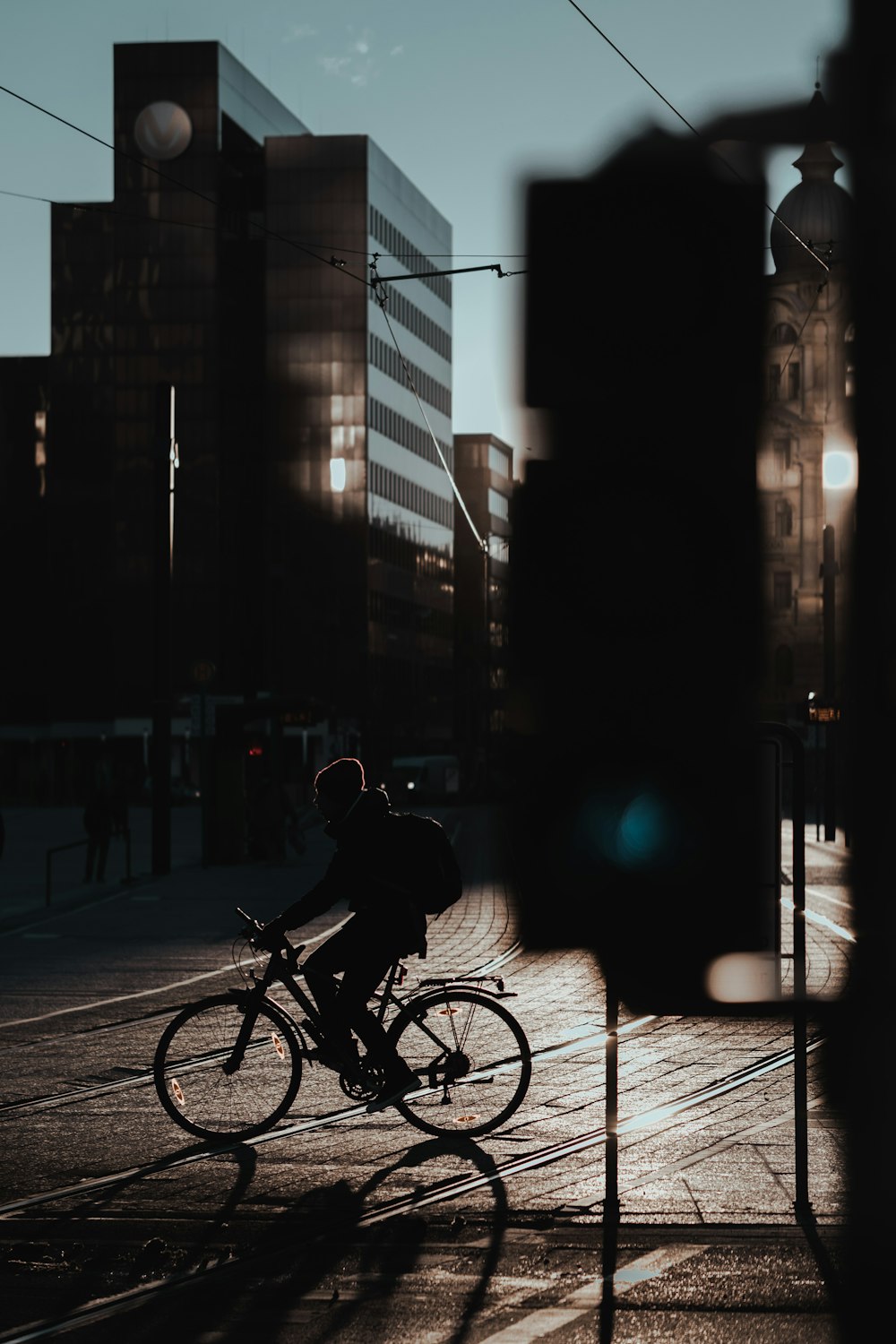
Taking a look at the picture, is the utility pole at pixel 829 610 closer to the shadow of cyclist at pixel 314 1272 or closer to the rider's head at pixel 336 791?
the shadow of cyclist at pixel 314 1272

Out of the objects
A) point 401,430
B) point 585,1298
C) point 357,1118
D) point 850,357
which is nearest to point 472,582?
point 401,430

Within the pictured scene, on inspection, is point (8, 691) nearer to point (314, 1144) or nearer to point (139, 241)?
point (139, 241)

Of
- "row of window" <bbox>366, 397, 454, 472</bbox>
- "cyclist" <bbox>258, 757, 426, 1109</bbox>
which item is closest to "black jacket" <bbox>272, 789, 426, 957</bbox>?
"cyclist" <bbox>258, 757, 426, 1109</bbox>

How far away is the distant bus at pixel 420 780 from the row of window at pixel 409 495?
22.7 m

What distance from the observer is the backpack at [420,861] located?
8.63 m

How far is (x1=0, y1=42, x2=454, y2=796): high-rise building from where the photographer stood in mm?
90125

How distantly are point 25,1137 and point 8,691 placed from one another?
87.3 meters

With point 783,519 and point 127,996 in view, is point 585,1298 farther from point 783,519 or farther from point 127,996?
point 127,996

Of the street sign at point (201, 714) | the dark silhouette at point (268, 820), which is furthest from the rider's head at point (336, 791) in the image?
the dark silhouette at point (268, 820)

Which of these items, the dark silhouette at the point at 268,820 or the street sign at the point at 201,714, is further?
the dark silhouette at the point at 268,820

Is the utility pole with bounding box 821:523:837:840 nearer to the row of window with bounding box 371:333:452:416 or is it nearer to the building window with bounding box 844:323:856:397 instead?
the building window with bounding box 844:323:856:397

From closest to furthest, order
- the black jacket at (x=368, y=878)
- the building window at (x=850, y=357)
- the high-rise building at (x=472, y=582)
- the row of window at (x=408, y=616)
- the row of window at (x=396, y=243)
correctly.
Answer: the building window at (x=850, y=357) → the black jacket at (x=368, y=878) → the row of window at (x=396, y=243) → the high-rise building at (x=472, y=582) → the row of window at (x=408, y=616)

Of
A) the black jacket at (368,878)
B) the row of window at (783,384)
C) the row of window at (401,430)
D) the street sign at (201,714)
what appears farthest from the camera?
the row of window at (401,430)

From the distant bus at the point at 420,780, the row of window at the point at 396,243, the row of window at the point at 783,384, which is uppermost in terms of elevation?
the row of window at the point at 396,243
